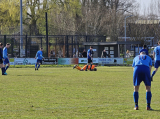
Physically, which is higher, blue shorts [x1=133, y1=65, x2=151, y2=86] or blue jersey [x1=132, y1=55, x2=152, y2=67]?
blue jersey [x1=132, y1=55, x2=152, y2=67]

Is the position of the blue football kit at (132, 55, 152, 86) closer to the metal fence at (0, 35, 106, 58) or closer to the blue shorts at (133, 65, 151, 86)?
the blue shorts at (133, 65, 151, 86)

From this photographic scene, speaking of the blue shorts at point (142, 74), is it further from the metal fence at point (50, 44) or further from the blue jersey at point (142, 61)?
the metal fence at point (50, 44)

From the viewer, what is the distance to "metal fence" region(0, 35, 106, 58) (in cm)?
4253

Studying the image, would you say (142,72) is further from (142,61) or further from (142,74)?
(142,61)

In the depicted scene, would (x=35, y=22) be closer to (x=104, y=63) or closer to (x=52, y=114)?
(x=104, y=63)

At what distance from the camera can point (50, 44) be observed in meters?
44.0

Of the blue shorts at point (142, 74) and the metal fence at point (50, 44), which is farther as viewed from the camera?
the metal fence at point (50, 44)

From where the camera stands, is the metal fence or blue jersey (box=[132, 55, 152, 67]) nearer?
blue jersey (box=[132, 55, 152, 67])

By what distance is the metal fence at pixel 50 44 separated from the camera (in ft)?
140

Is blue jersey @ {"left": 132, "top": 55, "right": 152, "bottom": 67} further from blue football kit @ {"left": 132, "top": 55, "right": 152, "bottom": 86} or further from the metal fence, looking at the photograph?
the metal fence

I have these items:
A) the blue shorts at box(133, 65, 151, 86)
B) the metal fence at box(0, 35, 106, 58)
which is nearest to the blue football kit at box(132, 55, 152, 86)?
the blue shorts at box(133, 65, 151, 86)

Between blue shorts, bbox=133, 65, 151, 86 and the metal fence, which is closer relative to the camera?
blue shorts, bbox=133, 65, 151, 86

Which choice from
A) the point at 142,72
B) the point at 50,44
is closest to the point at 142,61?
the point at 142,72

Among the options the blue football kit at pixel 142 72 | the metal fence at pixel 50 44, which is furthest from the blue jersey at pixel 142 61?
the metal fence at pixel 50 44
